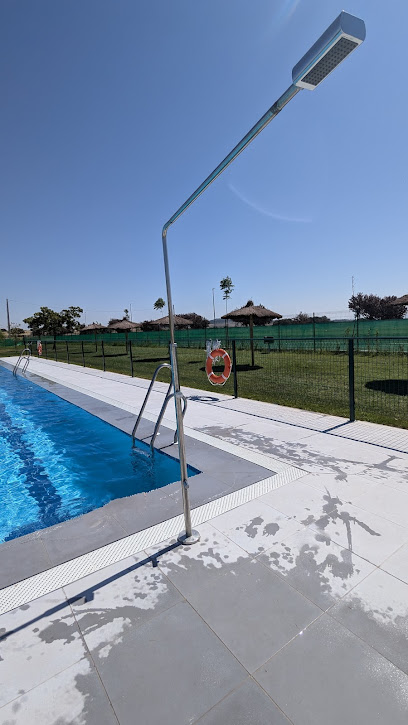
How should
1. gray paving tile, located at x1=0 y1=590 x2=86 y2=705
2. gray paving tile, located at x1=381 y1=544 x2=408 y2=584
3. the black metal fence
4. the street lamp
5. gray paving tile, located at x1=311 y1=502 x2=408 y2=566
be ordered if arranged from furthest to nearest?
the black metal fence, gray paving tile, located at x1=311 y1=502 x2=408 y2=566, gray paving tile, located at x1=381 y1=544 x2=408 y2=584, gray paving tile, located at x1=0 y1=590 x2=86 y2=705, the street lamp

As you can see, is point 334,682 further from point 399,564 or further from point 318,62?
point 318,62

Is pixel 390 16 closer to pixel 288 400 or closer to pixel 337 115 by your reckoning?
pixel 337 115

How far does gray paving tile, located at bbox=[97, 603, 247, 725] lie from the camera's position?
4.63 ft

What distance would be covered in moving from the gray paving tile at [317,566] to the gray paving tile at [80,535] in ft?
3.99

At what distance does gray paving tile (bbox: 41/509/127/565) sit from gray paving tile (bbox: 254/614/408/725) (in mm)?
1503

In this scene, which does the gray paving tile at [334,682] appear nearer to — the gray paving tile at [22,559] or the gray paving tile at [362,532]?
the gray paving tile at [362,532]

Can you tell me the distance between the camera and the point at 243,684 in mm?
1500

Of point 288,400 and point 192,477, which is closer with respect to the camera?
point 192,477

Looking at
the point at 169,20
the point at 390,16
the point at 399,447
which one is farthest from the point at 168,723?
the point at 169,20

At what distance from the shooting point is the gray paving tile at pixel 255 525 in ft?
8.26

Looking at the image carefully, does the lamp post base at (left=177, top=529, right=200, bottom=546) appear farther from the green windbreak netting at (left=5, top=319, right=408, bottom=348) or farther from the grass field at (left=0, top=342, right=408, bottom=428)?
the green windbreak netting at (left=5, top=319, right=408, bottom=348)

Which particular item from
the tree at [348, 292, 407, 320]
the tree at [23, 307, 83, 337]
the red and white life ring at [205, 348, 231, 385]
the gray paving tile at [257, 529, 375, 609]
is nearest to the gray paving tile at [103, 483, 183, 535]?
the gray paving tile at [257, 529, 375, 609]

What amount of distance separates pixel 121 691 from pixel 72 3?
851 cm

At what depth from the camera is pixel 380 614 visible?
6.07 ft
